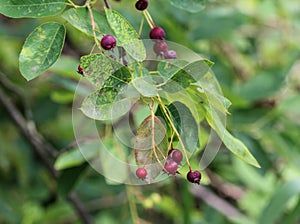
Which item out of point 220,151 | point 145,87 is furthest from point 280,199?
point 145,87

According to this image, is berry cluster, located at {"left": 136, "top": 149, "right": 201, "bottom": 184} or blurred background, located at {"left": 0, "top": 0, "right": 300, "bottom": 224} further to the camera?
blurred background, located at {"left": 0, "top": 0, "right": 300, "bottom": 224}

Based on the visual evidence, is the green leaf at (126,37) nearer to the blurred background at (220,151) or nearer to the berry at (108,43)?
the berry at (108,43)

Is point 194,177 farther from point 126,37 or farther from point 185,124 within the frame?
point 126,37

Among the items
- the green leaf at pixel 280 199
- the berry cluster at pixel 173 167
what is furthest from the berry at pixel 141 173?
the green leaf at pixel 280 199

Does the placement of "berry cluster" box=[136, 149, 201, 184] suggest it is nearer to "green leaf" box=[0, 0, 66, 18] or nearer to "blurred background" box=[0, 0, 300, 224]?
"green leaf" box=[0, 0, 66, 18]

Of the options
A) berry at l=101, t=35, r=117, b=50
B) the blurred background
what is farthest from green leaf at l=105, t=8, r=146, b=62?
the blurred background

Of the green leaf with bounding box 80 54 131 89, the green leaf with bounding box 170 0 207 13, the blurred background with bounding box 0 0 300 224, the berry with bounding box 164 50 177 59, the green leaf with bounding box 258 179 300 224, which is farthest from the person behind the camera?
the blurred background with bounding box 0 0 300 224
